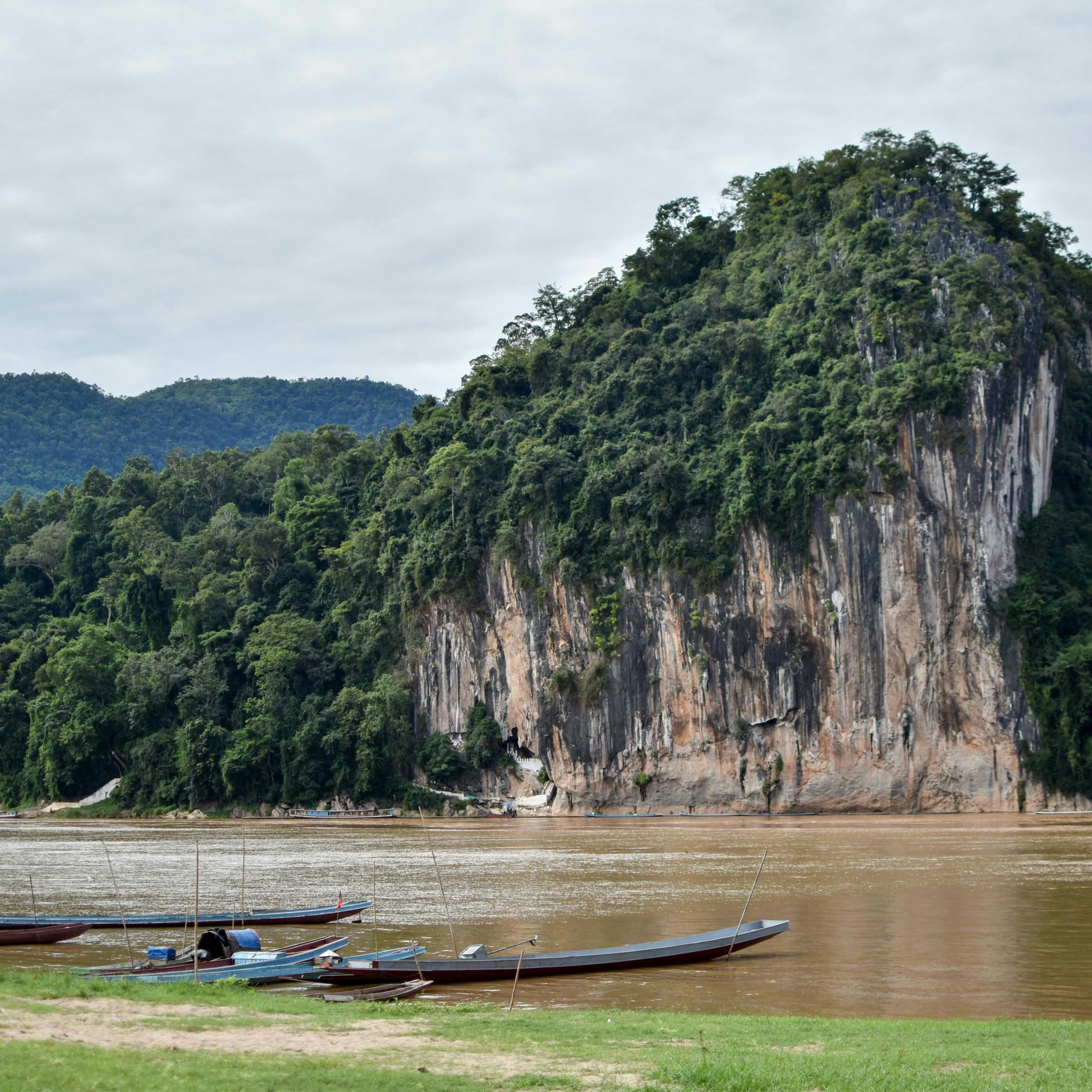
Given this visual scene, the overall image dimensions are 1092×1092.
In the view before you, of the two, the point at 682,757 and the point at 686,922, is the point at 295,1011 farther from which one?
the point at 682,757

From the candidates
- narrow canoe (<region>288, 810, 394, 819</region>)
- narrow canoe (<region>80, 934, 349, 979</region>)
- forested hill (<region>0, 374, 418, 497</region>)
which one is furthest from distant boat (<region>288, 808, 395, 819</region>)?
forested hill (<region>0, 374, 418, 497</region>)

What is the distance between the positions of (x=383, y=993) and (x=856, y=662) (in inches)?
1690

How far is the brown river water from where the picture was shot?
1580 cm

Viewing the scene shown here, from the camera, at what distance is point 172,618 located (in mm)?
83125

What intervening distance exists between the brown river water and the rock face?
6.57m

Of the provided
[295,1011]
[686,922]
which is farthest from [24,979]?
[686,922]

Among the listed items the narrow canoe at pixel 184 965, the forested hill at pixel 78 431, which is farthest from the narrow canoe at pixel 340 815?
the forested hill at pixel 78 431

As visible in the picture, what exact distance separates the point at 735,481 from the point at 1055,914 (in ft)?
130

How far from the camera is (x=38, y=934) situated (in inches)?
808

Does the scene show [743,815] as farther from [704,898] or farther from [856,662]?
[704,898]

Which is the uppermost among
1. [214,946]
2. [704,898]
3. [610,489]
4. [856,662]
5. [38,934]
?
[610,489]

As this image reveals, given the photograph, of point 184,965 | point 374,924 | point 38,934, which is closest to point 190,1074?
point 184,965

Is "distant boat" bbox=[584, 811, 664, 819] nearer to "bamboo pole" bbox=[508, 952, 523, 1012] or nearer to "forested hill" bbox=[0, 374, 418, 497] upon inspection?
"bamboo pole" bbox=[508, 952, 523, 1012]

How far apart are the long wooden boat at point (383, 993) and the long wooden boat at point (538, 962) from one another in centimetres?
24
